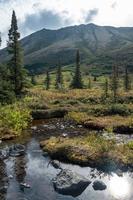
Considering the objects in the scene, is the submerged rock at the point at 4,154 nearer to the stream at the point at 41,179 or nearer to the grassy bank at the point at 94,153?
the stream at the point at 41,179

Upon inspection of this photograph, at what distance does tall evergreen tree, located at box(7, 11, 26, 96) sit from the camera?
224 ft

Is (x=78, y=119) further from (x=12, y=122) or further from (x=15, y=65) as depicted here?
(x=15, y=65)

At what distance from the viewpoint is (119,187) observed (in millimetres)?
24844

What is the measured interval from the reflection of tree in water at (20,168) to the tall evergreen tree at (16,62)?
37460mm

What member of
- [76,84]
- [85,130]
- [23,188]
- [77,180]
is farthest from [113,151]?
[76,84]

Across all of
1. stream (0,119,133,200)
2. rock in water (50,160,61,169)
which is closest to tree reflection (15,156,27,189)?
stream (0,119,133,200)

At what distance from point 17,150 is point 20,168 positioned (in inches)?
198

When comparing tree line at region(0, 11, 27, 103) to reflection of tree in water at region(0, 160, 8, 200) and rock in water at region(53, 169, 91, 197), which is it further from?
rock in water at region(53, 169, 91, 197)

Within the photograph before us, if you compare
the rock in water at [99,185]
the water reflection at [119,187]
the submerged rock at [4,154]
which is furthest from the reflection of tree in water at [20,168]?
the water reflection at [119,187]

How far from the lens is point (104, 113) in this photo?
54219mm

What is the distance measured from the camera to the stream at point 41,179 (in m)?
23.4

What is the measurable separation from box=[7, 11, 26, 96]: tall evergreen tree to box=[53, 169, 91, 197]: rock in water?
43.8 metres

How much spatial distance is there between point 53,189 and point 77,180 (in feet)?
5.57

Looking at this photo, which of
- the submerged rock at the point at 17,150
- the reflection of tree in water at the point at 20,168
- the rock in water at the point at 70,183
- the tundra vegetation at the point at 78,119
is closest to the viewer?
the rock in water at the point at 70,183
